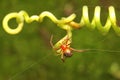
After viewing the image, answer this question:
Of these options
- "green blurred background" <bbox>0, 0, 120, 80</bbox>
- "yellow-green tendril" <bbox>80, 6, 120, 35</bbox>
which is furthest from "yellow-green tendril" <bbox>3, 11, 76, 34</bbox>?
"green blurred background" <bbox>0, 0, 120, 80</bbox>

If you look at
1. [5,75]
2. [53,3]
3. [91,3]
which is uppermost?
[91,3]

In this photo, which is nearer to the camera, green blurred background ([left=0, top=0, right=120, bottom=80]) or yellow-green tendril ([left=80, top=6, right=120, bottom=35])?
yellow-green tendril ([left=80, top=6, right=120, bottom=35])

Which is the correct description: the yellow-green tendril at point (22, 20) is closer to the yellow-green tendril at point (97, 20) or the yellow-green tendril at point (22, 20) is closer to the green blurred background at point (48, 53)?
the yellow-green tendril at point (97, 20)

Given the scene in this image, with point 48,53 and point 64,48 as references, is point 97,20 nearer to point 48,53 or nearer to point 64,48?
point 64,48

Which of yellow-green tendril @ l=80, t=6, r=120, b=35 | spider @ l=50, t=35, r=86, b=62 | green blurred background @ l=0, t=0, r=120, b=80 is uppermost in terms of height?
yellow-green tendril @ l=80, t=6, r=120, b=35

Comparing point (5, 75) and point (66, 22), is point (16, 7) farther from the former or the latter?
point (66, 22)

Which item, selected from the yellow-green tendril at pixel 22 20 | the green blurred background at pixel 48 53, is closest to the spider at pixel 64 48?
the yellow-green tendril at pixel 22 20

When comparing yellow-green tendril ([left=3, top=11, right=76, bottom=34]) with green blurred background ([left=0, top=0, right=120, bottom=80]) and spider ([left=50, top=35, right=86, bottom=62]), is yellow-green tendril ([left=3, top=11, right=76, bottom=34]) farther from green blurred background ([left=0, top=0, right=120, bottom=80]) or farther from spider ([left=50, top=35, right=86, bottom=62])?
green blurred background ([left=0, top=0, right=120, bottom=80])

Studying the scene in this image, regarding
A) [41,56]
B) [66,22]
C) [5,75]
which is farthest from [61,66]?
[66,22]
